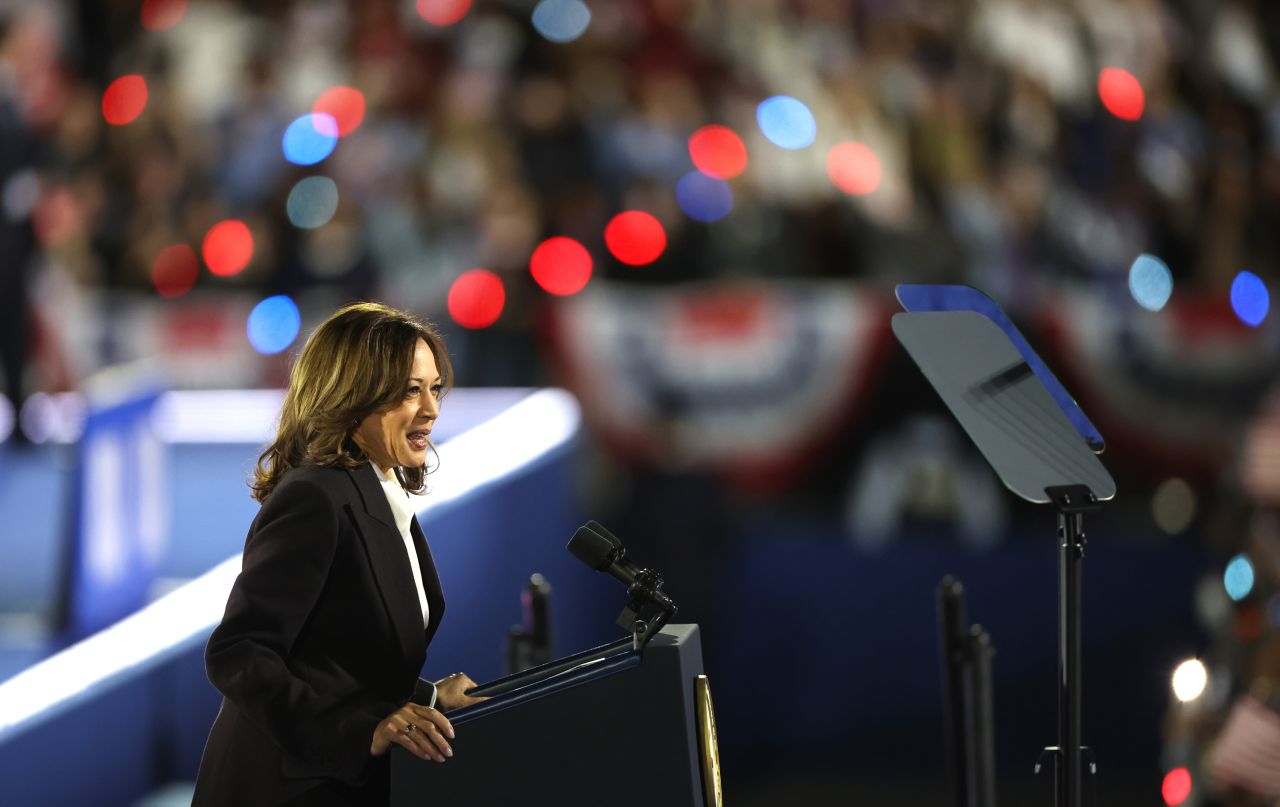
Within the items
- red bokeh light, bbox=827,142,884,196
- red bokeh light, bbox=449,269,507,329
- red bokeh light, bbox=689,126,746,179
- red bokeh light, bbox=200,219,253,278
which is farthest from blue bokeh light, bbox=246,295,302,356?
red bokeh light, bbox=827,142,884,196

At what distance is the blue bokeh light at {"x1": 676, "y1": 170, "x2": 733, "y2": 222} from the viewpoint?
22.2 feet

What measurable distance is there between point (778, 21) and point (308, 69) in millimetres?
2546

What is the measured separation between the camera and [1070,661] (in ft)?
8.12

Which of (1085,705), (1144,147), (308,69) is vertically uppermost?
(308,69)

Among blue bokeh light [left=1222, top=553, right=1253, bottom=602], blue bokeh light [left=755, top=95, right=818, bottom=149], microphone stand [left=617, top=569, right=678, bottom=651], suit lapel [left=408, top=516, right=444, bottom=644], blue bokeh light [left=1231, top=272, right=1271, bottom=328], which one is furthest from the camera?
blue bokeh light [left=755, top=95, right=818, bottom=149]

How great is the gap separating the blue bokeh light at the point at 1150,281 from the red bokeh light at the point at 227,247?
3904 mm

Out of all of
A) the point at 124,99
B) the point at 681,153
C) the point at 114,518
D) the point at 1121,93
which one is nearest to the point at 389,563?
the point at 114,518

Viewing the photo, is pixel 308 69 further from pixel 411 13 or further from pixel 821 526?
pixel 821 526

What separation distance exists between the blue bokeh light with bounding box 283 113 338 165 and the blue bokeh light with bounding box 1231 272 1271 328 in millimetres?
4267

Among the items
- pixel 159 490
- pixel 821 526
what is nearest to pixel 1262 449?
pixel 821 526

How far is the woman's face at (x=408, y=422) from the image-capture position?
2154 millimetres

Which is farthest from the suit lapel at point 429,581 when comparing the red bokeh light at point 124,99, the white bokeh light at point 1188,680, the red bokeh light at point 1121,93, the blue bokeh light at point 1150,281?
the red bokeh light at point 124,99

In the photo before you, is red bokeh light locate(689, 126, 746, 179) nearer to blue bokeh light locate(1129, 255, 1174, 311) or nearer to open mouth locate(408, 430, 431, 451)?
blue bokeh light locate(1129, 255, 1174, 311)

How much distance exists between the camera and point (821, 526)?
6.08 metres
